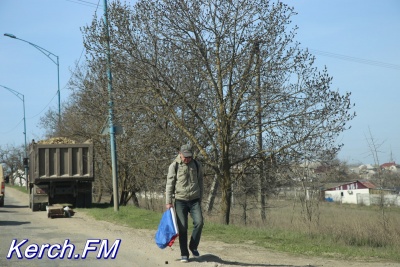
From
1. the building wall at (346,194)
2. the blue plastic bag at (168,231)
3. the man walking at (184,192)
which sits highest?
the man walking at (184,192)

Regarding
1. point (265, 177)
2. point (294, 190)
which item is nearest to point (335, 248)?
point (265, 177)

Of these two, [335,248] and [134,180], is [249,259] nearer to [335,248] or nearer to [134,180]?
[335,248]

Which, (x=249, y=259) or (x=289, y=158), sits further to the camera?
(x=289, y=158)

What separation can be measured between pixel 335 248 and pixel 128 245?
4.01 m

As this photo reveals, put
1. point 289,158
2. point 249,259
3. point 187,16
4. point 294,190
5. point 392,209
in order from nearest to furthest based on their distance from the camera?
1. point 249,259
2. point 187,16
3. point 289,158
4. point 294,190
5. point 392,209

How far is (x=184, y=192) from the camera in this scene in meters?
8.21

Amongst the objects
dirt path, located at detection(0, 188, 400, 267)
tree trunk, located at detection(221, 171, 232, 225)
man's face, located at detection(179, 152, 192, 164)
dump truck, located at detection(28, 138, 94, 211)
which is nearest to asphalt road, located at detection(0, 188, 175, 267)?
dirt path, located at detection(0, 188, 400, 267)

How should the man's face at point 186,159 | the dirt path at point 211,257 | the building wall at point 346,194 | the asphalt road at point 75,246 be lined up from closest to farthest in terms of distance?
the man's face at point 186,159
the dirt path at point 211,257
the asphalt road at point 75,246
the building wall at point 346,194

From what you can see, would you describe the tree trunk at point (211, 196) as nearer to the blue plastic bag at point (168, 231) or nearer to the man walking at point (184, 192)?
the man walking at point (184, 192)

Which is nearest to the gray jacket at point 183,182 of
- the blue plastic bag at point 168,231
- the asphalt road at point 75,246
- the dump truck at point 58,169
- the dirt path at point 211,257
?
the blue plastic bag at point 168,231

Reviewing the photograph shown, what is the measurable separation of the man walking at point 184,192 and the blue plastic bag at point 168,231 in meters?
0.16

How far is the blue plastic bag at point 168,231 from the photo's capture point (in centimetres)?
804

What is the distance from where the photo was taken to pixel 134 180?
77.9ft

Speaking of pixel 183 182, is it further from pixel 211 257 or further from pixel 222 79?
pixel 222 79
